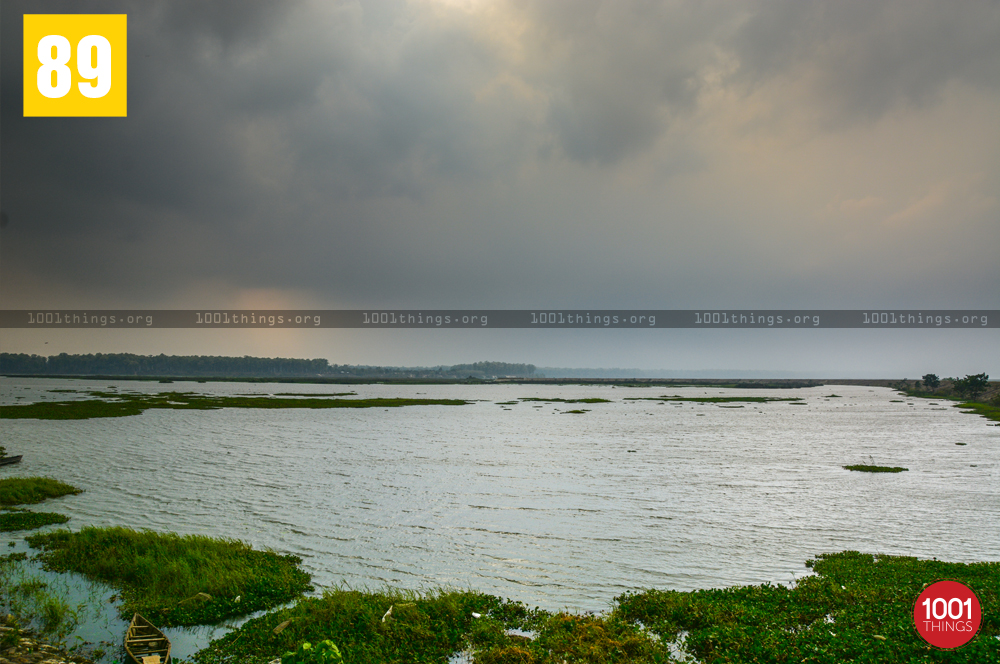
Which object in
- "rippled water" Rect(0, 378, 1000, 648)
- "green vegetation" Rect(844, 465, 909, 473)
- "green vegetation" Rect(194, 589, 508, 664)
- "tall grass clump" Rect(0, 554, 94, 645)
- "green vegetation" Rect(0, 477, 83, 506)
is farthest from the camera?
"green vegetation" Rect(844, 465, 909, 473)

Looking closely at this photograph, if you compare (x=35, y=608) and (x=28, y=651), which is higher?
(x=28, y=651)

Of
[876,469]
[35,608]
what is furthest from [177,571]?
[876,469]

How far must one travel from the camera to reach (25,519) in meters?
24.8

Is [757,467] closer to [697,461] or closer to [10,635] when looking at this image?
[697,461]

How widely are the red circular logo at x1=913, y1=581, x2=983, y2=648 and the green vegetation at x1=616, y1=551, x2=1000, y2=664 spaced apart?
0.80ft

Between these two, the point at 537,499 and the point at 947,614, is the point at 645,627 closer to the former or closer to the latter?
the point at 947,614

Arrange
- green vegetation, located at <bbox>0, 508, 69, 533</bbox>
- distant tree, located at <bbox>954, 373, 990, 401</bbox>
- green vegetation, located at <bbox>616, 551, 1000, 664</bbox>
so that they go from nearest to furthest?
green vegetation, located at <bbox>616, 551, 1000, 664</bbox>, green vegetation, located at <bbox>0, 508, 69, 533</bbox>, distant tree, located at <bbox>954, 373, 990, 401</bbox>

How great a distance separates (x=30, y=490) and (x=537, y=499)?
2910 centimetres

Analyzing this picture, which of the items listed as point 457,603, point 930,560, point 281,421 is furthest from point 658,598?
point 281,421

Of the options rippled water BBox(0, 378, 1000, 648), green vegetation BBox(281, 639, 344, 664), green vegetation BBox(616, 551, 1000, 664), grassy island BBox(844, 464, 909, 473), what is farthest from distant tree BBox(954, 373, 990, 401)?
green vegetation BBox(281, 639, 344, 664)

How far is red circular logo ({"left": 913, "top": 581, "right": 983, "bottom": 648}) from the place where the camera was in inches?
488

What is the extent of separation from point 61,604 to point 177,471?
2573cm

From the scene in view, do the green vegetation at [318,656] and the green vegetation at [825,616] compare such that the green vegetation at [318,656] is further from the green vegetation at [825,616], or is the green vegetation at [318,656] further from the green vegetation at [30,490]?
the green vegetation at [30,490]

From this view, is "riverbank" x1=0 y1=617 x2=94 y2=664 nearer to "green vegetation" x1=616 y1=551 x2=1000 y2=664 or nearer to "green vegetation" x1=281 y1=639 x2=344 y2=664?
"green vegetation" x1=281 y1=639 x2=344 y2=664
